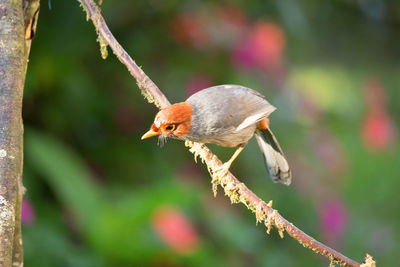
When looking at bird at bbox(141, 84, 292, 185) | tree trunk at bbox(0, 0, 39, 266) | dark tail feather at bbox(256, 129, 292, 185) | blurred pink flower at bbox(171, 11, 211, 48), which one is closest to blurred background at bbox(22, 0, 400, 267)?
blurred pink flower at bbox(171, 11, 211, 48)

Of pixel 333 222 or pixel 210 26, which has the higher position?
pixel 210 26

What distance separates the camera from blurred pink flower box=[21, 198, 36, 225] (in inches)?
130

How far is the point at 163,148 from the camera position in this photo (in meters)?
4.28

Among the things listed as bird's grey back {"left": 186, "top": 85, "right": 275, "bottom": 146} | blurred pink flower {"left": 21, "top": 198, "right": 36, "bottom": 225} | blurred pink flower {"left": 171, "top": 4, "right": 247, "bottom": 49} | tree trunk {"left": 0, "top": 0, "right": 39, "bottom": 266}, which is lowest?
blurred pink flower {"left": 21, "top": 198, "right": 36, "bottom": 225}

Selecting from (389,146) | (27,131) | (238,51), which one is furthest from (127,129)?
(389,146)

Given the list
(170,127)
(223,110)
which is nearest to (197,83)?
(223,110)

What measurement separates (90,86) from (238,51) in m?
1.14

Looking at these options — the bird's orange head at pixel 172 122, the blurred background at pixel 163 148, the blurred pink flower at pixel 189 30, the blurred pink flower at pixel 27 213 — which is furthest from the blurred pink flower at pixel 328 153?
the bird's orange head at pixel 172 122

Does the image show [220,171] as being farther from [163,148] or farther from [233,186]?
[163,148]

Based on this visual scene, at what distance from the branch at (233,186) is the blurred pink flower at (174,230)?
107 centimetres

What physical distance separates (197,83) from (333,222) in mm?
1396

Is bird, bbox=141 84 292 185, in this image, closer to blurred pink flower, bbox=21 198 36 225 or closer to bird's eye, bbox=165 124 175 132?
bird's eye, bbox=165 124 175 132

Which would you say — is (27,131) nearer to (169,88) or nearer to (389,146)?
(169,88)

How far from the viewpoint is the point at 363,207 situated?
643 cm
